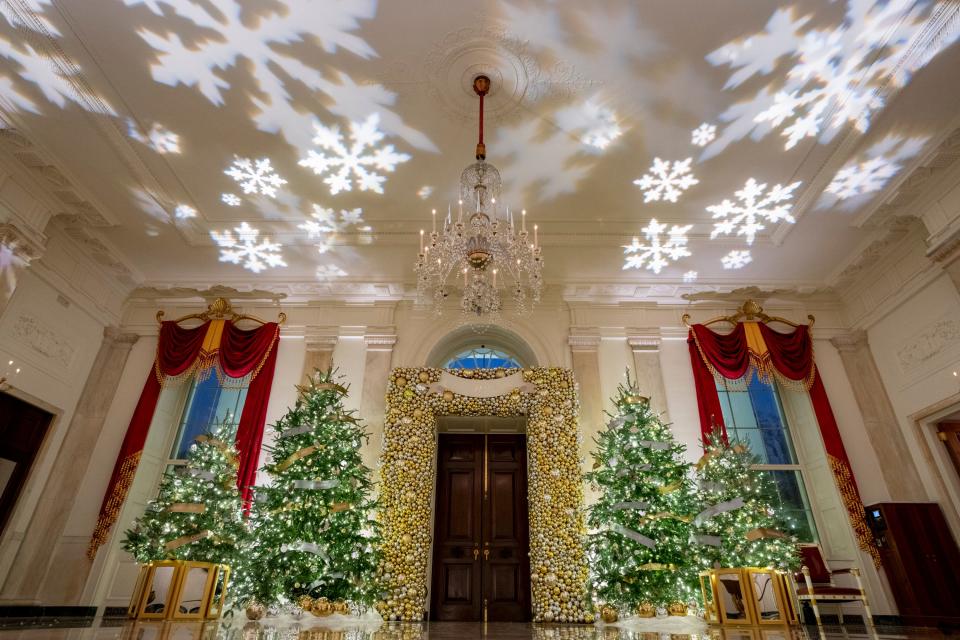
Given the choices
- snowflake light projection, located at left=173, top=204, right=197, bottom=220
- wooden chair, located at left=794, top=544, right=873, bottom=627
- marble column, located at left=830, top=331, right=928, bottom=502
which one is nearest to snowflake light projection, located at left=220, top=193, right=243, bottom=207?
snowflake light projection, located at left=173, top=204, right=197, bottom=220

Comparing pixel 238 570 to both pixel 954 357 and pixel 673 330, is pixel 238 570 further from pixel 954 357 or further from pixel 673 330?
pixel 954 357

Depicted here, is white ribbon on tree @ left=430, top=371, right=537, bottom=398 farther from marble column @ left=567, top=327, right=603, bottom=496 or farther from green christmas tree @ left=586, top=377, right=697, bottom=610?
green christmas tree @ left=586, top=377, right=697, bottom=610

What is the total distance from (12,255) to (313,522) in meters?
4.66

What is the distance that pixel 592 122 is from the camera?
5.54 m

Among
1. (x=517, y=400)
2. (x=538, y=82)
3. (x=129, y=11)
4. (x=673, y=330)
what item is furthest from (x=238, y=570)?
(x=673, y=330)

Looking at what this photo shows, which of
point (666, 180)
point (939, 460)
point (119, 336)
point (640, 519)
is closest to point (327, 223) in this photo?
point (119, 336)

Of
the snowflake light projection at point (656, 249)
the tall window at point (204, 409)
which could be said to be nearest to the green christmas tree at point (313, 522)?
the tall window at point (204, 409)

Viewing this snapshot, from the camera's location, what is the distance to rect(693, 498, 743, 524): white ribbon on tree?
18.6 feet

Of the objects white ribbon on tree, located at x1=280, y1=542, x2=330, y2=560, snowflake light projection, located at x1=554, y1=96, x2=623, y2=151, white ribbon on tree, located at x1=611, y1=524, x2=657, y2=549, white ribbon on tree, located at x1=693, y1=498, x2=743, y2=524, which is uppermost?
snowflake light projection, located at x1=554, y1=96, x2=623, y2=151

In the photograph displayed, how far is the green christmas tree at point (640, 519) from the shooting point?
228 inches

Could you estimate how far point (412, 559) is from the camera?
632 centimetres

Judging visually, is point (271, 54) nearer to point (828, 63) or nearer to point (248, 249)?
point (248, 249)

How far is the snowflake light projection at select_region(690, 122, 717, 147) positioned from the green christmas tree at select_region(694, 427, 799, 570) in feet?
12.1

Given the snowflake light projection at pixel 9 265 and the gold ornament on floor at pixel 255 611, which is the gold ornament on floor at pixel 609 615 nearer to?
the gold ornament on floor at pixel 255 611
